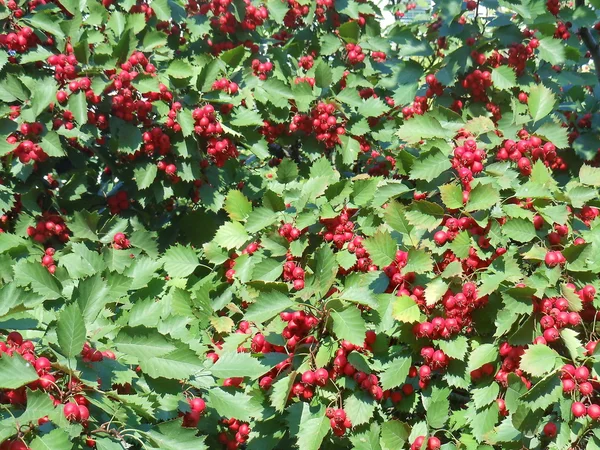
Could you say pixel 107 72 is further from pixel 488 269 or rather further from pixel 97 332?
pixel 488 269

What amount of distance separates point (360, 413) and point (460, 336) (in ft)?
1.40

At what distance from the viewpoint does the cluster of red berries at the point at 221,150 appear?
3664mm

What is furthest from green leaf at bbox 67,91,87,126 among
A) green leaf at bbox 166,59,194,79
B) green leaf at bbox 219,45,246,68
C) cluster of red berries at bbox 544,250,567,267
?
cluster of red berries at bbox 544,250,567,267

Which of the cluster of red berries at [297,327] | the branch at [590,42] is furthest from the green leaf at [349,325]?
the branch at [590,42]

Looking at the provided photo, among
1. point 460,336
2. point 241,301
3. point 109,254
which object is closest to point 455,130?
point 460,336

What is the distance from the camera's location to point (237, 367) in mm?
2307

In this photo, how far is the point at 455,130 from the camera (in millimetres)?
2842

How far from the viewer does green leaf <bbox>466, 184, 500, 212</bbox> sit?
2330 mm

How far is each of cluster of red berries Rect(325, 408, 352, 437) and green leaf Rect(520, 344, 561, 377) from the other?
59 cm

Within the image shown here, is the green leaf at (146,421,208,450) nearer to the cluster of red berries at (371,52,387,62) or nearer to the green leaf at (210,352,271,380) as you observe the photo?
the green leaf at (210,352,271,380)

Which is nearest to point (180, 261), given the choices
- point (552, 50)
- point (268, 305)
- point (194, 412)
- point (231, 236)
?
point (231, 236)

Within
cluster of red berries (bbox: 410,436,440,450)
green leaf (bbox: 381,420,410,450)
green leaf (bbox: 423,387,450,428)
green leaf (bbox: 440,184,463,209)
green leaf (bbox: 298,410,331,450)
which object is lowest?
green leaf (bbox: 381,420,410,450)

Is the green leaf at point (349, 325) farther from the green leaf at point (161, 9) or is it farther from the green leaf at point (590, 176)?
the green leaf at point (161, 9)

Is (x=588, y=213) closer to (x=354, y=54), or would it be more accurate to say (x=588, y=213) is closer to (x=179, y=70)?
(x=179, y=70)
